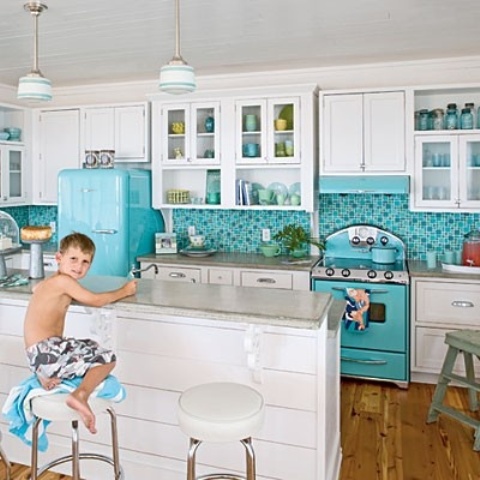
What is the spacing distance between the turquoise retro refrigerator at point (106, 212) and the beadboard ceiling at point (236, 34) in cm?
96

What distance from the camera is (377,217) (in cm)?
452

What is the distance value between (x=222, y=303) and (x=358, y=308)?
1.90 meters

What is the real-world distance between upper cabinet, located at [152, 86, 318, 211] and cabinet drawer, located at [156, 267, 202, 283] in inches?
25.2

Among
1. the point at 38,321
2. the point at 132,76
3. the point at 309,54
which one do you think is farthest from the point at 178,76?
the point at 132,76

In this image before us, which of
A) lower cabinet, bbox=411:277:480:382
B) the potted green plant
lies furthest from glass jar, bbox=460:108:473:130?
the potted green plant

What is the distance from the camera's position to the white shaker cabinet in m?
5.07

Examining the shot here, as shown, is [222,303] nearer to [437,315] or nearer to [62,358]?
[62,358]

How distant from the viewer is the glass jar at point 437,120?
4156mm

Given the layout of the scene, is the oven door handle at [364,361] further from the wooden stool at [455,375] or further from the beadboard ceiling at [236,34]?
the beadboard ceiling at [236,34]

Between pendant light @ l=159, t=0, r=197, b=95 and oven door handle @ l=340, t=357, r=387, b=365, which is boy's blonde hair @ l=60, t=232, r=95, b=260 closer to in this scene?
pendant light @ l=159, t=0, r=197, b=95

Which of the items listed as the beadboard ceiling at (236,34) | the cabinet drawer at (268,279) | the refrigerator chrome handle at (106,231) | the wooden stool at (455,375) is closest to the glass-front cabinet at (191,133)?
the beadboard ceiling at (236,34)

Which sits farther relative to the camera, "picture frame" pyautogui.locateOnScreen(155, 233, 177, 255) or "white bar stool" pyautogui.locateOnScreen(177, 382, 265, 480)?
"picture frame" pyautogui.locateOnScreen(155, 233, 177, 255)

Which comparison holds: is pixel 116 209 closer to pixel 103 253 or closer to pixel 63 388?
pixel 103 253

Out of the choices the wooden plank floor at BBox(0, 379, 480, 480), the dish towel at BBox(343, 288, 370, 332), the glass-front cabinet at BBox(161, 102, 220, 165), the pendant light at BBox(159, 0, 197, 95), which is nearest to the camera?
the pendant light at BBox(159, 0, 197, 95)
